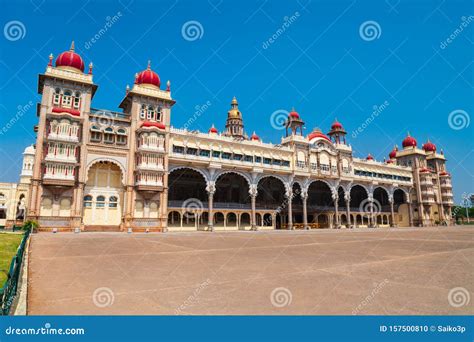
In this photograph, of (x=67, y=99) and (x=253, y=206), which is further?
(x=253, y=206)

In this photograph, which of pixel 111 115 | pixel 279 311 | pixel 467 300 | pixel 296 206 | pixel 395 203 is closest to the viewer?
pixel 279 311

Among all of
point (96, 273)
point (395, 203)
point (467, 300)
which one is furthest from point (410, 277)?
point (395, 203)

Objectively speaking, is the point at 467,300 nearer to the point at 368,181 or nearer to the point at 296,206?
the point at 296,206

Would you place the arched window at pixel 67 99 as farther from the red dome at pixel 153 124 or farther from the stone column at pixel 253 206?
the stone column at pixel 253 206

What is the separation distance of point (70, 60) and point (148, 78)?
943cm

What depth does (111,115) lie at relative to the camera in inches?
1494

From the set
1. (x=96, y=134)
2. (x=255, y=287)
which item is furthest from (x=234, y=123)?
(x=255, y=287)

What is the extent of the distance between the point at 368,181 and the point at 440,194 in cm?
2815
